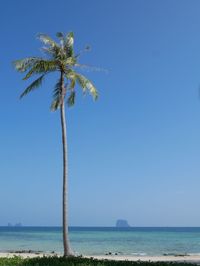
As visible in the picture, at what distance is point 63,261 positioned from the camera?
62.3 ft

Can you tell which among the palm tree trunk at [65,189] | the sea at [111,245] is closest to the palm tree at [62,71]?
the palm tree trunk at [65,189]

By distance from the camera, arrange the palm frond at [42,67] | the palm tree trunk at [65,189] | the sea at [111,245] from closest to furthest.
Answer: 1. the palm tree trunk at [65,189]
2. the palm frond at [42,67]
3. the sea at [111,245]

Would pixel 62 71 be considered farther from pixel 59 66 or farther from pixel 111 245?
pixel 111 245

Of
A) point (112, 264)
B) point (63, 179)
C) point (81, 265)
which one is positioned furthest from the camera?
point (63, 179)

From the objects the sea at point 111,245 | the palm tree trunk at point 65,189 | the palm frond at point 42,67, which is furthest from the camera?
the sea at point 111,245

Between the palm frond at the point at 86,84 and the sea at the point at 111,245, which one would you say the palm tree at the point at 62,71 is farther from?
the sea at the point at 111,245

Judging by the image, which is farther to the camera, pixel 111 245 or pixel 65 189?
pixel 111 245

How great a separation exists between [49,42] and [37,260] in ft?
41.3

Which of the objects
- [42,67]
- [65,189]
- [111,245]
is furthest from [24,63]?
[111,245]

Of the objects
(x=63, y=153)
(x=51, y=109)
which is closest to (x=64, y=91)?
(x=51, y=109)

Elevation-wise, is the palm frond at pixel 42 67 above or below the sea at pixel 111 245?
above

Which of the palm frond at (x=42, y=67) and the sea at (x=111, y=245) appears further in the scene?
the sea at (x=111, y=245)

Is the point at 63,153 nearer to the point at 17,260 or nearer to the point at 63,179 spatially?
the point at 63,179

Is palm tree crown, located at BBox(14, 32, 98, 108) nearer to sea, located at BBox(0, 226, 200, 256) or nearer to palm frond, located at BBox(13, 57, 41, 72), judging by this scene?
palm frond, located at BBox(13, 57, 41, 72)
